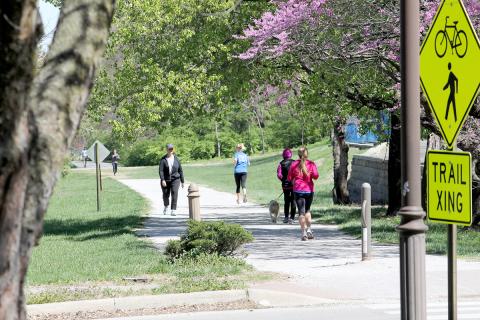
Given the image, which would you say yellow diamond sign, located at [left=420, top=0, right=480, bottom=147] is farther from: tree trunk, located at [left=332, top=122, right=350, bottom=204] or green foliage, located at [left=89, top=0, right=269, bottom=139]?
tree trunk, located at [left=332, top=122, right=350, bottom=204]

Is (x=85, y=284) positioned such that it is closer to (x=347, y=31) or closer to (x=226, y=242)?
(x=226, y=242)

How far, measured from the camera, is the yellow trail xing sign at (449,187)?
6.89 metres

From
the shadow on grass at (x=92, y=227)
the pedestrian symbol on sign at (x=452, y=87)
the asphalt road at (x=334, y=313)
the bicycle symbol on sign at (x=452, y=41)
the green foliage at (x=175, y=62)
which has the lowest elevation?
the asphalt road at (x=334, y=313)

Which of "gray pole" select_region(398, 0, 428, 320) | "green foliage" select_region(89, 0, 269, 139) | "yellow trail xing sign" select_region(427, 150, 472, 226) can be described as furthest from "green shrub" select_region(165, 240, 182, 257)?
"yellow trail xing sign" select_region(427, 150, 472, 226)

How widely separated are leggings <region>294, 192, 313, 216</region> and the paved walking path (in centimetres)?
62

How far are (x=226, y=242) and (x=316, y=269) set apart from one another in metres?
1.38

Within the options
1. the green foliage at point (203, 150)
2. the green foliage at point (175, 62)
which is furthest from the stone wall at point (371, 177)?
the green foliage at point (203, 150)

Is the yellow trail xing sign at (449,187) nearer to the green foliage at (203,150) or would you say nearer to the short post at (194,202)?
the short post at (194,202)

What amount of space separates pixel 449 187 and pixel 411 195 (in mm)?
339

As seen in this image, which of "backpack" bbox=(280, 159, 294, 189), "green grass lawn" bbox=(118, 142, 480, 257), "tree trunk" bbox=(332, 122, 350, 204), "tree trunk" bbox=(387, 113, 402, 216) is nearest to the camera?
"green grass lawn" bbox=(118, 142, 480, 257)

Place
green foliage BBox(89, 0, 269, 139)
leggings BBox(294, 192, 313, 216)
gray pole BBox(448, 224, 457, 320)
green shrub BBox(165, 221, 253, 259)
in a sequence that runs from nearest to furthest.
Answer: gray pole BBox(448, 224, 457, 320) → green shrub BBox(165, 221, 253, 259) → leggings BBox(294, 192, 313, 216) → green foliage BBox(89, 0, 269, 139)

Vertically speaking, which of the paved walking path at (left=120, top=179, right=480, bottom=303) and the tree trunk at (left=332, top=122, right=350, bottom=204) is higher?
the tree trunk at (left=332, top=122, right=350, bottom=204)

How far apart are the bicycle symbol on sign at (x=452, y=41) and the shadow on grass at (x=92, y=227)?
48.7 feet

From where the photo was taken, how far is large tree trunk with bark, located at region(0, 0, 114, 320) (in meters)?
3.96
